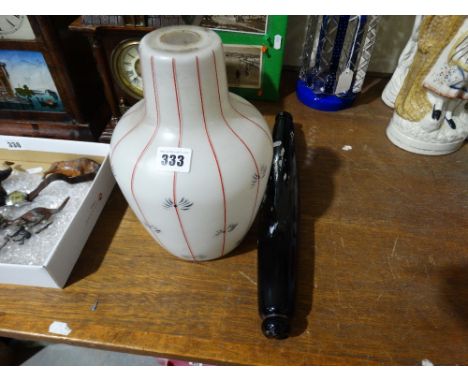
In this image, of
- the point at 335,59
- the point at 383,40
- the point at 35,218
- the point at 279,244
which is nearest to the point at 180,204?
the point at 279,244

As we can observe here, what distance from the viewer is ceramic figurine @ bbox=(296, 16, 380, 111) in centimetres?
71

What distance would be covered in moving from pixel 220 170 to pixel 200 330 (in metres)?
0.22

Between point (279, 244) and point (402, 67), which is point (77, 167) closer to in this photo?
point (279, 244)

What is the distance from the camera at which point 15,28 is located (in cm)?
54

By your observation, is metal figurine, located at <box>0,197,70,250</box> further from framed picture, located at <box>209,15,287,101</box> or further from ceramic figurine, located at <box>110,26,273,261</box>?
framed picture, located at <box>209,15,287,101</box>

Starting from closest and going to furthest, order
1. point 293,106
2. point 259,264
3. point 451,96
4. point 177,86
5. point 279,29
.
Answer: point 177,86 → point 259,264 → point 451,96 → point 279,29 → point 293,106

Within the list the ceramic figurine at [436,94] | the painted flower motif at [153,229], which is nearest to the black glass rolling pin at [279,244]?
the painted flower motif at [153,229]

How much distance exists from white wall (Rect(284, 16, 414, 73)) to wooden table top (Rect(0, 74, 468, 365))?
1.35 feet

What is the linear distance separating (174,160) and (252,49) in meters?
0.46

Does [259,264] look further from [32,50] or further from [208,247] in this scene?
[32,50]

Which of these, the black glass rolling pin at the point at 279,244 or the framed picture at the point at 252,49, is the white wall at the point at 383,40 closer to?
the framed picture at the point at 252,49

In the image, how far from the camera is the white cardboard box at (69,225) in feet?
1.47

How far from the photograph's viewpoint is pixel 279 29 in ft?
2.28

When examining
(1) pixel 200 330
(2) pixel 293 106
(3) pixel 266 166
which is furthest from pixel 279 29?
(1) pixel 200 330
